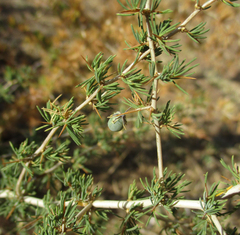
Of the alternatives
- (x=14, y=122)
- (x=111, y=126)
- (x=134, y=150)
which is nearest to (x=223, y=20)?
(x=134, y=150)

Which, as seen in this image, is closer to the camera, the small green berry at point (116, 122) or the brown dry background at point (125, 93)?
the small green berry at point (116, 122)

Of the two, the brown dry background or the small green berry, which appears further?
the brown dry background

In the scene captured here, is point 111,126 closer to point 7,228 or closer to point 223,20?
point 7,228

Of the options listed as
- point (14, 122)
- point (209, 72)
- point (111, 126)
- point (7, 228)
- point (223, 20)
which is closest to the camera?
point (111, 126)

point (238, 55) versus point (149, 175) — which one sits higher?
point (238, 55)

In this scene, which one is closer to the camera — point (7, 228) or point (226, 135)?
point (7, 228)

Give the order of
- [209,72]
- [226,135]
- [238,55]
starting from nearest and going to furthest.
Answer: [226,135] → [238,55] → [209,72]

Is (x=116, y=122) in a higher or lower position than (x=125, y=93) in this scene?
higher

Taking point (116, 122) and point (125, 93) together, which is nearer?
point (116, 122)
